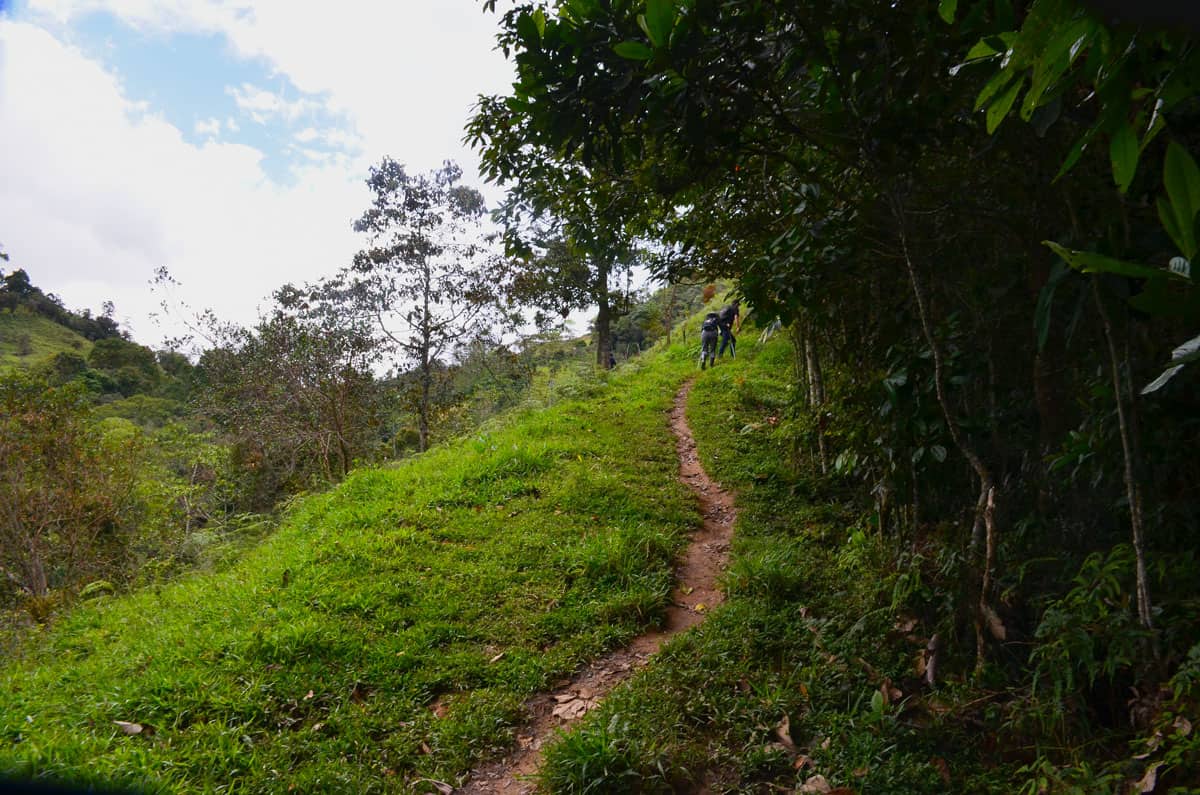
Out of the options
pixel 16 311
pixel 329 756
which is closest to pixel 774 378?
pixel 329 756

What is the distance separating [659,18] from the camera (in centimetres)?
157

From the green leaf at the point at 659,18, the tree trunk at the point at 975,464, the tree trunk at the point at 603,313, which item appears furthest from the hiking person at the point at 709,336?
the green leaf at the point at 659,18

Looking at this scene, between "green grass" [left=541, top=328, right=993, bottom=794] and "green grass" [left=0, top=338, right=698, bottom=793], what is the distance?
607mm

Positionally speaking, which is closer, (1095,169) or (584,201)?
(1095,169)

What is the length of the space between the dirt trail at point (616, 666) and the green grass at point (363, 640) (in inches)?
3.9

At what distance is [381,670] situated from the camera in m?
3.76

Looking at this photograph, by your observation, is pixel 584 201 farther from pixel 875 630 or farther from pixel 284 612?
pixel 284 612

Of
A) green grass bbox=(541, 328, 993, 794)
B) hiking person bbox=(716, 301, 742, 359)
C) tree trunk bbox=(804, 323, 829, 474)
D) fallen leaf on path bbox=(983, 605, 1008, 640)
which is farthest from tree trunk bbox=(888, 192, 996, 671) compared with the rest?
hiking person bbox=(716, 301, 742, 359)

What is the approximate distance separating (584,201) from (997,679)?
10.2 feet

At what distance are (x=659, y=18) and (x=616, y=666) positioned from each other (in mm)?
3416

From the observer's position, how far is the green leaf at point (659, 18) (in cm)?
153

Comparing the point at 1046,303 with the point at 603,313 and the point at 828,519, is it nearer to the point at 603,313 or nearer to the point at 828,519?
the point at 828,519

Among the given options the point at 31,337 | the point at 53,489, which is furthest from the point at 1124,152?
the point at 53,489

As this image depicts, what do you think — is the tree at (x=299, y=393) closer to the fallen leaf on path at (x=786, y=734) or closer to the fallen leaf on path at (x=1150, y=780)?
the fallen leaf on path at (x=786, y=734)
